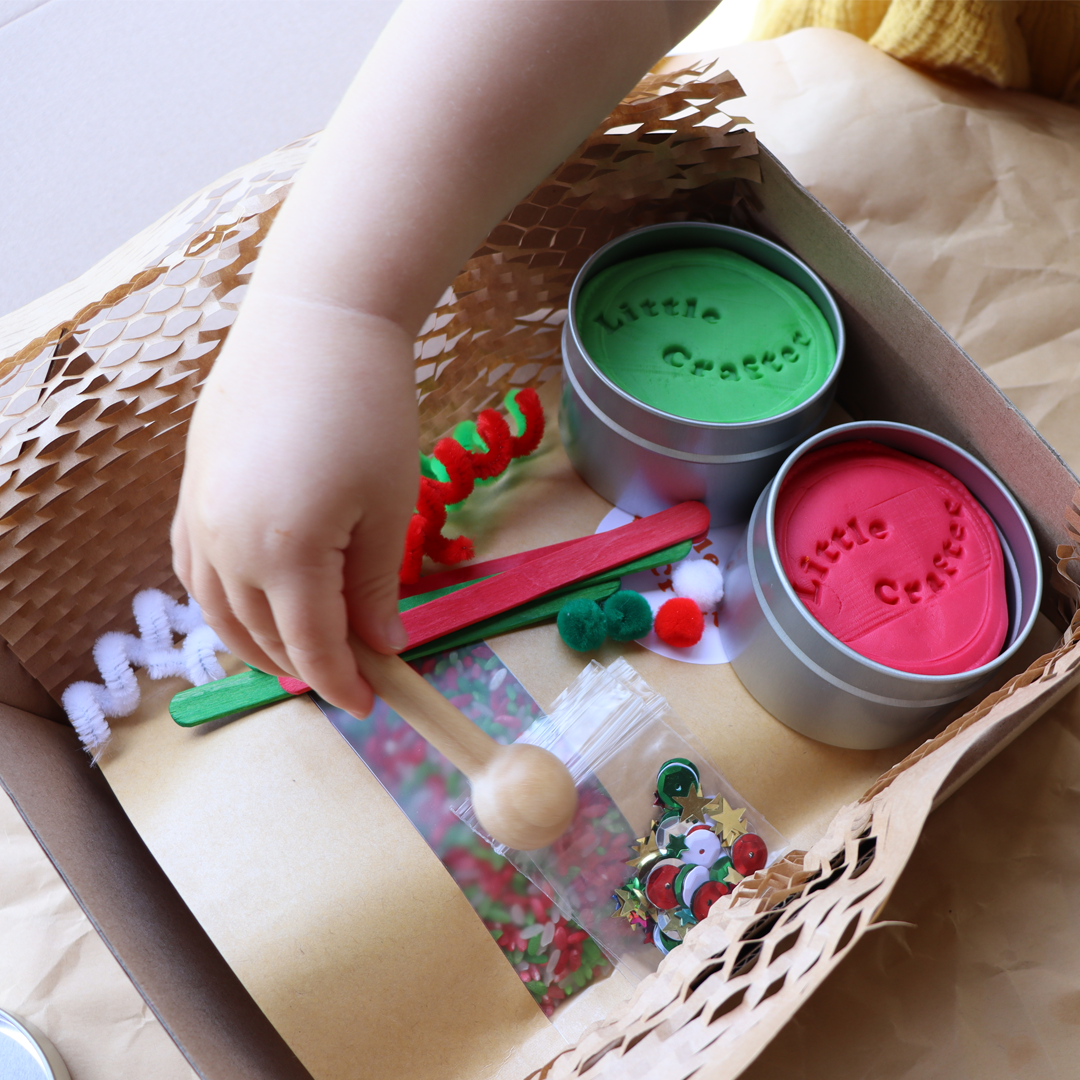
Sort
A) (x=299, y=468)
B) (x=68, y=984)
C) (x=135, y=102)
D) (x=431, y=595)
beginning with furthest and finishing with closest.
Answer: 1. (x=135, y=102)
2. (x=431, y=595)
3. (x=68, y=984)
4. (x=299, y=468)

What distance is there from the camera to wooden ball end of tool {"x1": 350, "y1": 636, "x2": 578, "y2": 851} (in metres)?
0.33

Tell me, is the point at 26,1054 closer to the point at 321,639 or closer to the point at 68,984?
the point at 68,984

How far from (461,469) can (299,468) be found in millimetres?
223

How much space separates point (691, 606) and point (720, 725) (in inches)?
2.6

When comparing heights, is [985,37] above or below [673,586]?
above

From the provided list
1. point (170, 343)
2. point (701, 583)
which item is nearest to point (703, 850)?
point (701, 583)

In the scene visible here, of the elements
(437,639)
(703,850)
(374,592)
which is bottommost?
(703,850)

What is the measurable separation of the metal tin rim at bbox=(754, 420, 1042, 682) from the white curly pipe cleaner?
293 mm

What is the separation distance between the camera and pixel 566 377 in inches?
20.0

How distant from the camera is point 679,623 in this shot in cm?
49

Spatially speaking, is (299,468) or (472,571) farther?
(472,571)

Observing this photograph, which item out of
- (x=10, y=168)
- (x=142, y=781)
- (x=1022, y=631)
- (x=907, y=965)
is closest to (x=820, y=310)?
(x=1022, y=631)

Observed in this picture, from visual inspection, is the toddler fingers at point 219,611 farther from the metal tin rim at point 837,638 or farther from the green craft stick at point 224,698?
the metal tin rim at point 837,638

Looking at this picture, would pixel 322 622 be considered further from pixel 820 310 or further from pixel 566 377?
pixel 820 310
